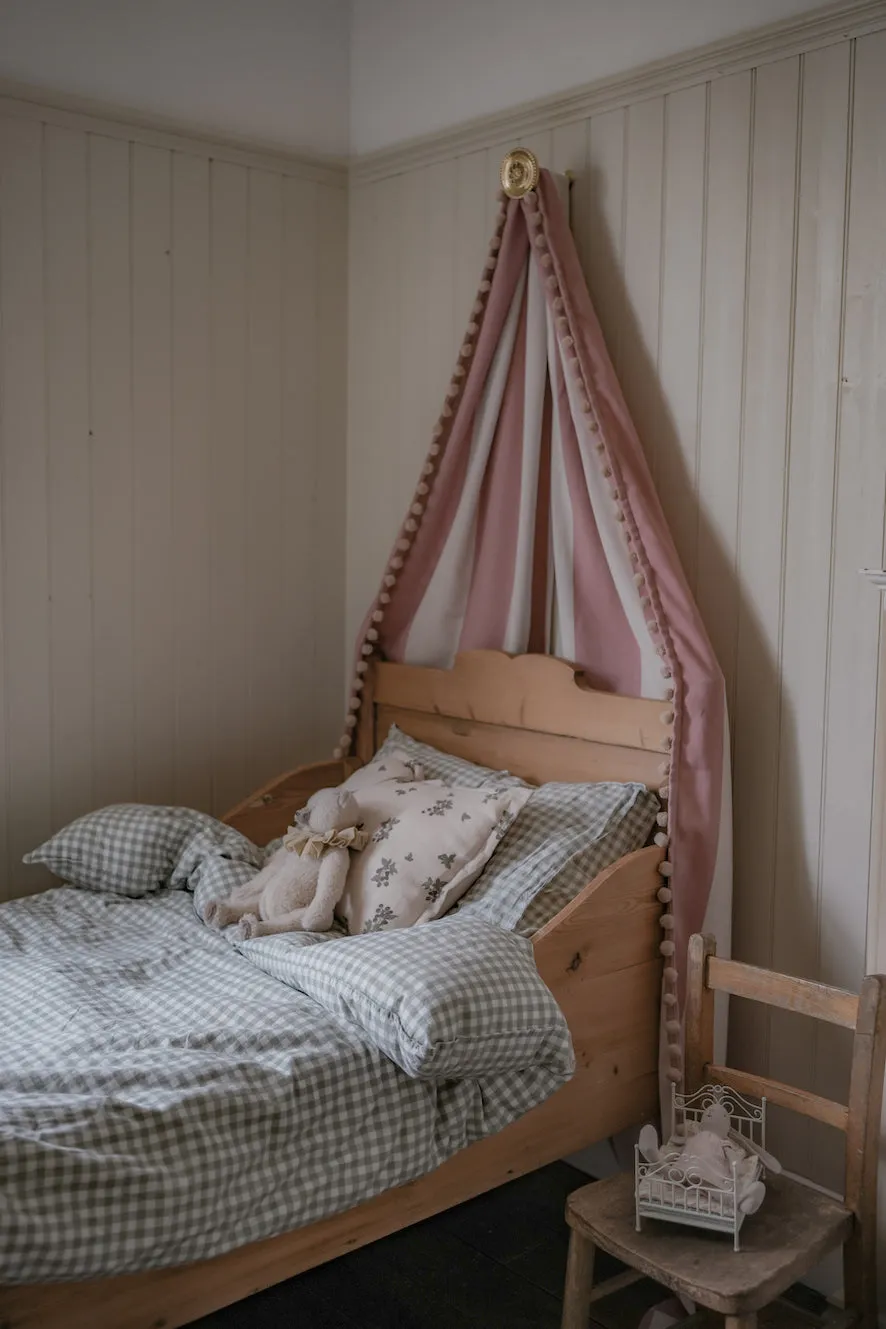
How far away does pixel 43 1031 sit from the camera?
78.4 inches

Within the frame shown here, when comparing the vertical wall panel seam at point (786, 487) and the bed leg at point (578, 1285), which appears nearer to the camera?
the bed leg at point (578, 1285)

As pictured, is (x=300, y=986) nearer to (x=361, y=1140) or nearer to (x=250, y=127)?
(x=361, y=1140)

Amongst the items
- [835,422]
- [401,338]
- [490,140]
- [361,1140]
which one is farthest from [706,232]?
[361,1140]

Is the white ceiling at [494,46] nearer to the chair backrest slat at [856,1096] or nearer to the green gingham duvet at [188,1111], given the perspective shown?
the chair backrest slat at [856,1096]

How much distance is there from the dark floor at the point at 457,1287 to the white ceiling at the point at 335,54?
247 centimetres

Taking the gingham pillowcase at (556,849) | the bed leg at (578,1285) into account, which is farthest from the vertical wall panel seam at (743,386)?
the bed leg at (578,1285)

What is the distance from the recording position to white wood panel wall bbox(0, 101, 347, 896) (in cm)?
293

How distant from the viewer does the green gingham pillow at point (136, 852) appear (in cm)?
275

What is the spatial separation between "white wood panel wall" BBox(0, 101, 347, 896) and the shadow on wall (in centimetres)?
117

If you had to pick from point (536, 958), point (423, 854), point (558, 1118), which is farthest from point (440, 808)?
point (558, 1118)

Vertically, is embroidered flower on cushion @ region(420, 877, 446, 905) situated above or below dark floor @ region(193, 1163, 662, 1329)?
above

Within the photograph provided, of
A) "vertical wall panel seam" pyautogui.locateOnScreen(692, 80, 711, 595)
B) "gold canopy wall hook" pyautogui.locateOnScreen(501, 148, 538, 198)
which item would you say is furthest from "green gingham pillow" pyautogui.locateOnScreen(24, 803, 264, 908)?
"gold canopy wall hook" pyautogui.locateOnScreen(501, 148, 538, 198)

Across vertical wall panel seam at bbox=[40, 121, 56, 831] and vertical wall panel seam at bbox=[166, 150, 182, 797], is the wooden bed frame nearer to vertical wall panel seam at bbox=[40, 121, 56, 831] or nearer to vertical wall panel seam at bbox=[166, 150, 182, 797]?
vertical wall panel seam at bbox=[166, 150, 182, 797]

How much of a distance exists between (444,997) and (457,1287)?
82 centimetres
